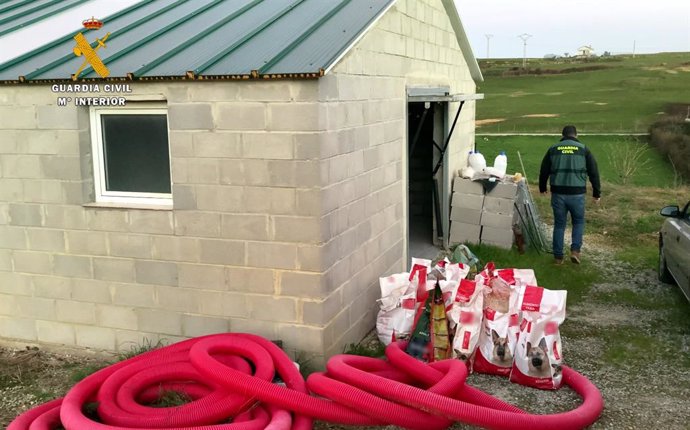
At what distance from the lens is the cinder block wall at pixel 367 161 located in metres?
5.71

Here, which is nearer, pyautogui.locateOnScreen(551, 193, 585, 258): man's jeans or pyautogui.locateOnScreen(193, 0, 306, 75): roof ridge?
pyautogui.locateOnScreen(193, 0, 306, 75): roof ridge

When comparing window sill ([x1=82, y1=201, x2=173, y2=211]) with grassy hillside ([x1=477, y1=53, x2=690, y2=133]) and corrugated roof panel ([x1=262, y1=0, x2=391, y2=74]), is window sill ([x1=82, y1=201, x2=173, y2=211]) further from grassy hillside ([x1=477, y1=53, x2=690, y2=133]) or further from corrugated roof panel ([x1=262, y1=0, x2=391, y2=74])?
grassy hillside ([x1=477, y1=53, x2=690, y2=133])

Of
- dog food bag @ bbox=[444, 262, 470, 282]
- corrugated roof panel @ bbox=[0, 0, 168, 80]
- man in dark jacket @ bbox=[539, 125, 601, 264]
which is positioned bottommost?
dog food bag @ bbox=[444, 262, 470, 282]

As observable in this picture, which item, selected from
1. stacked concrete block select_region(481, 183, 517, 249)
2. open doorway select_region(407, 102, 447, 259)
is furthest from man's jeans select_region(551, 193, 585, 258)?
open doorway select_region(407, 102, 447, 259)

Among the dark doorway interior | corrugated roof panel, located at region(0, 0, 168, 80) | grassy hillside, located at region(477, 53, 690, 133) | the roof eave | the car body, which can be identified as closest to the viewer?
corrugated roof panel, located at region(0, 0, 168, 80)

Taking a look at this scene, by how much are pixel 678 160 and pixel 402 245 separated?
701 inches

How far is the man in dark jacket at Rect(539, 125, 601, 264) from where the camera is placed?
30.6 feet

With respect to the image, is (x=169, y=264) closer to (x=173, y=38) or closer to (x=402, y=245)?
(x=173, y=38)

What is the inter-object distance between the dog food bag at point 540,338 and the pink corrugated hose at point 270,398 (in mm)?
287

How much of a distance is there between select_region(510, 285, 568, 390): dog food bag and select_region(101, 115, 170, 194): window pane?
3.40 m

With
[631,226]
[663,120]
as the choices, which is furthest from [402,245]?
[663,120]

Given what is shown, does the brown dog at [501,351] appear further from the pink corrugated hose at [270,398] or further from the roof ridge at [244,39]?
the roof ridge at [244,39]

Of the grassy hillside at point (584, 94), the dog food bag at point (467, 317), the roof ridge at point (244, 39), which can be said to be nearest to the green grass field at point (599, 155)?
the grassy hillside at point (584, 94)

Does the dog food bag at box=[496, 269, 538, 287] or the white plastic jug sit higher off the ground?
the white plastic jug
